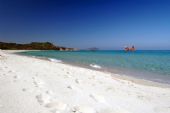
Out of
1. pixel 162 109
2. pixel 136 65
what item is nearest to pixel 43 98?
pixel 162 109

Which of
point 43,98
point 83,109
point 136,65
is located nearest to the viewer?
point 83,109

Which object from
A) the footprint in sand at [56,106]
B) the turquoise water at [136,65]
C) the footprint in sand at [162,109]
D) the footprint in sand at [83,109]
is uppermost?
the footprint in sand at [56,106]

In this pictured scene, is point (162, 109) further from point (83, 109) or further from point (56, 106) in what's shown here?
point (56, 106)

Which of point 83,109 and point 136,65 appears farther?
point 136,65

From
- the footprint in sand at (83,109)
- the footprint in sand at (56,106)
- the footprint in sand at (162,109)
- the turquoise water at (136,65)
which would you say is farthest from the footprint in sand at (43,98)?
the turquoise water at (136,65)

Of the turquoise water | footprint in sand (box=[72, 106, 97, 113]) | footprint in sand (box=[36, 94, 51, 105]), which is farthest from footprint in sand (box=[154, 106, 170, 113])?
the turquoise water

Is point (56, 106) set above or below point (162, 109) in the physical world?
above

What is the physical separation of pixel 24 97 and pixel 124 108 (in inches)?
85.6

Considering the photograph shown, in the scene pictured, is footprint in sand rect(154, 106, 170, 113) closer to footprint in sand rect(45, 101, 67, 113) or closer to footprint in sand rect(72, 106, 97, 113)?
footprint in sand rect(72, 106, 97, 113)

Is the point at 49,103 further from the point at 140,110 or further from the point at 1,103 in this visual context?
the point at 140,110

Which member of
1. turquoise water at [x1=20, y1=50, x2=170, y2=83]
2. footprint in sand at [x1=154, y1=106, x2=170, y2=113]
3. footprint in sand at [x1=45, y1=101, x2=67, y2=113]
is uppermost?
footprint in sand at [x1=45, y1=101, x2=67, y2=113]

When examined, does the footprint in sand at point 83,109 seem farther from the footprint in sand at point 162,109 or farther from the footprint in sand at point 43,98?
the footprint in sand at point 162,109

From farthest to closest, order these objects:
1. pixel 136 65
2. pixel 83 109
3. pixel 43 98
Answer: pixel 136 65, pixel 43 98, pixel 83 109

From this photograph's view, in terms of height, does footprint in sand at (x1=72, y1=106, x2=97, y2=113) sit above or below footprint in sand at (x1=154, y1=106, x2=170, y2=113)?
above
